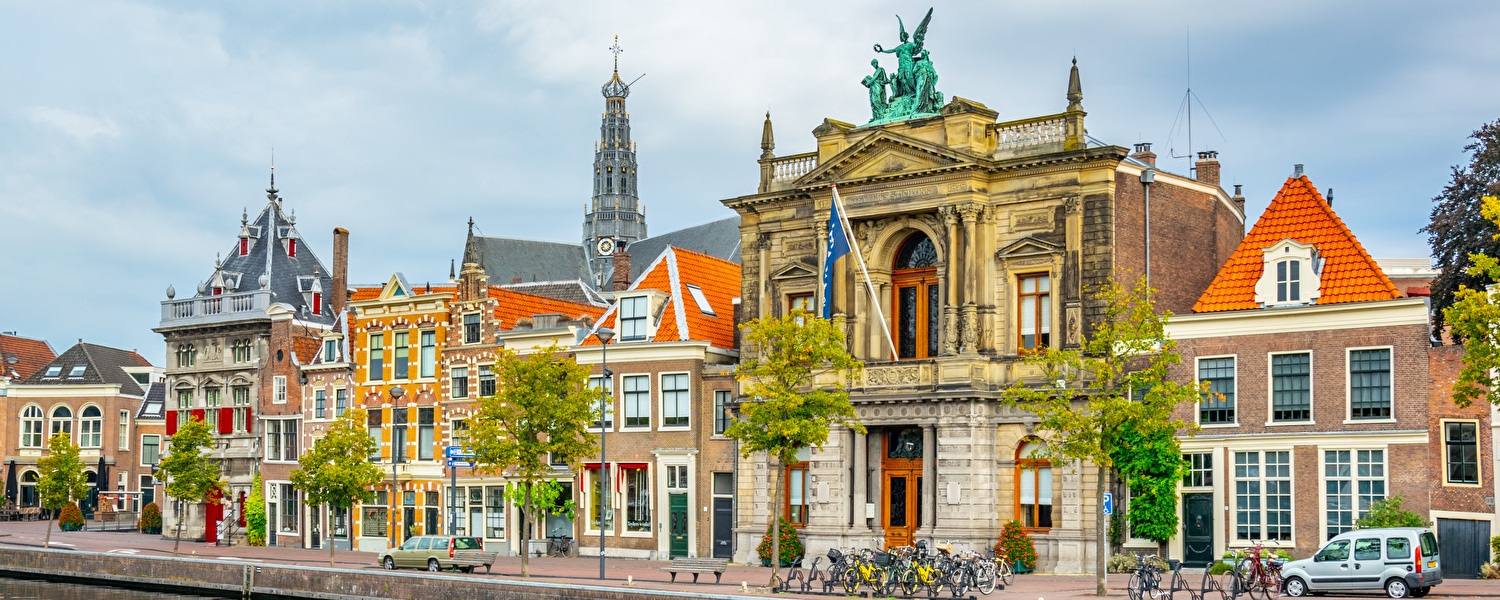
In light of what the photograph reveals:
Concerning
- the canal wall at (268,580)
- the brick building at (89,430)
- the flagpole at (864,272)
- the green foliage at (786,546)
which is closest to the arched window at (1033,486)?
the flagpole at (864,272)

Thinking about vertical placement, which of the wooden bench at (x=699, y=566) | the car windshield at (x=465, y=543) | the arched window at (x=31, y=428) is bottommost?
the car windshield at (x=465, y=543)

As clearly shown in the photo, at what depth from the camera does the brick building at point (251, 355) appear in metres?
69.2

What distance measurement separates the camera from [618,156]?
487 feet

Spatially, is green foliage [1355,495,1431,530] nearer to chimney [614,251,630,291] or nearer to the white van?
the white van

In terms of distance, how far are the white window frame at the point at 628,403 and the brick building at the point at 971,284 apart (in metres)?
5.30

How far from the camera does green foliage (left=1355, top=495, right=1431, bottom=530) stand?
128 feet

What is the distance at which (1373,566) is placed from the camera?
34188 millimetres

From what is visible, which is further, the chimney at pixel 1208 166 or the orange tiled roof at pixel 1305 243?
the chimney at pixel 1208 166

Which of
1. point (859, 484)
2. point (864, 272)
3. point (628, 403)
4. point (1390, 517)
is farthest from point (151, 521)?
point (1390, 517)

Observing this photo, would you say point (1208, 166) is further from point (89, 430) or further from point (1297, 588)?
point (89, 430)

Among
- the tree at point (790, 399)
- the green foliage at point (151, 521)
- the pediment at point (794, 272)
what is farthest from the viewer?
the green foliage at point (151, 521)

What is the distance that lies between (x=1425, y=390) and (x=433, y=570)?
27.7 meters

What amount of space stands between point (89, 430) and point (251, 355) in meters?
28.2

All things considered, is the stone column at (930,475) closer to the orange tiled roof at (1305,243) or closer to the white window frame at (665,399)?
the orange tiled roof at (1305,243)
